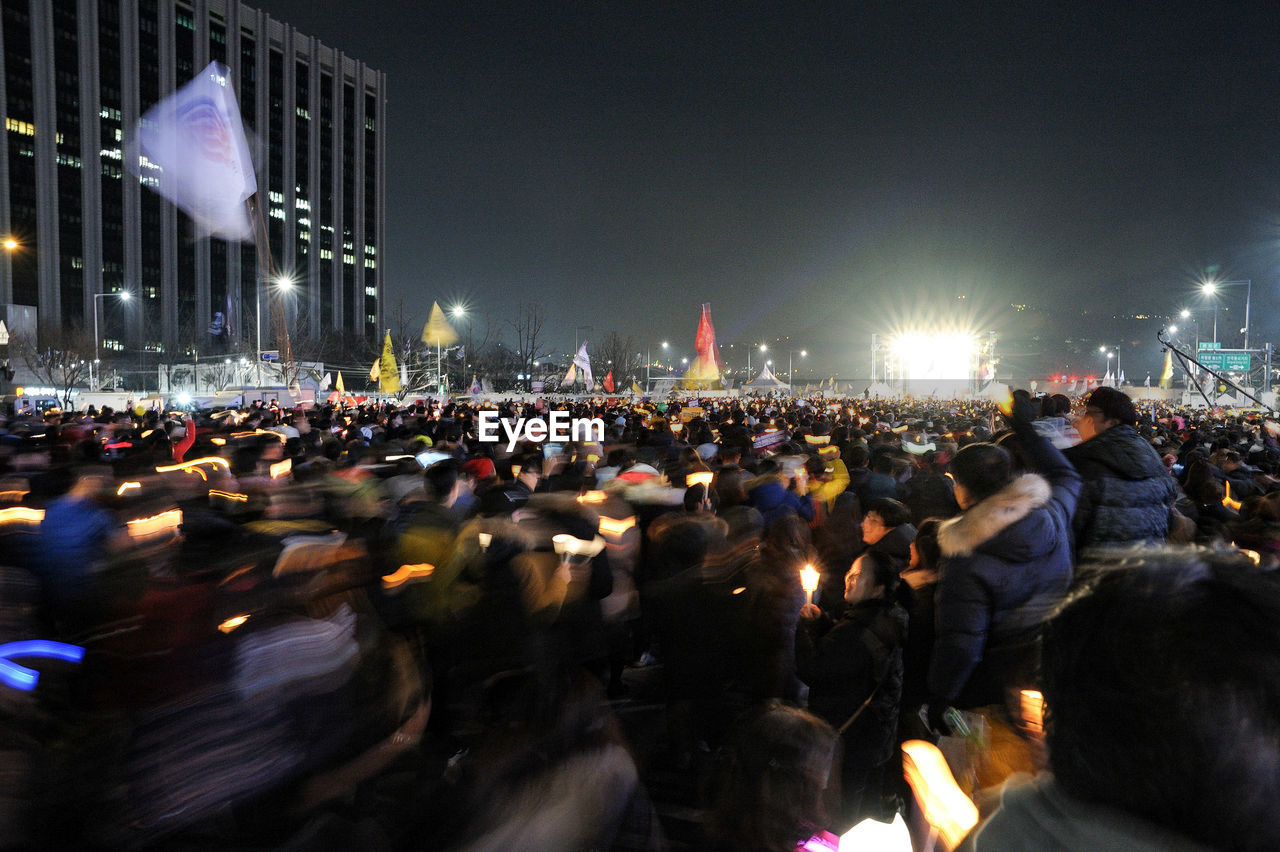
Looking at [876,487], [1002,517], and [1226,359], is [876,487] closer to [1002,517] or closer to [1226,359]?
[1002,517]

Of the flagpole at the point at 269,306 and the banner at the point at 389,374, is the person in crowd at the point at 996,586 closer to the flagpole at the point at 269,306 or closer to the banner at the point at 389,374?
the banner at the point at 389,374

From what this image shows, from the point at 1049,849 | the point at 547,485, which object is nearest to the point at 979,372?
the point at 547,485

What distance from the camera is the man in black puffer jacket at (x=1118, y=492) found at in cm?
394

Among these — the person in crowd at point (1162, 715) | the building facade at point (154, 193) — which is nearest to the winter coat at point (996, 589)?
the person in crowd at point (1162, 715)

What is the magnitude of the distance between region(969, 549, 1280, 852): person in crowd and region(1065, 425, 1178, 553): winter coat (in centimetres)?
329

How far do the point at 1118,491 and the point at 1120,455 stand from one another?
7.8 inches

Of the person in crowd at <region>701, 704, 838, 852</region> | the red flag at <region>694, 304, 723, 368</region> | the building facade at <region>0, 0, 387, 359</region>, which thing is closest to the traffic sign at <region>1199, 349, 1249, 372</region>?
the red flag at <region>694, 304, 723, 368</region>

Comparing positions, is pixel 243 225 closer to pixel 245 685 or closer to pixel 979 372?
pixel 979 372

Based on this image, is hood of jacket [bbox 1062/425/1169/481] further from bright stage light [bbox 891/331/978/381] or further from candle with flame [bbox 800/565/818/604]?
bright stage light [bbox 891/331/978/381]

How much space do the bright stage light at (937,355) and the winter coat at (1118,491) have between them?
79.2m

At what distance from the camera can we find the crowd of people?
1.04 metres

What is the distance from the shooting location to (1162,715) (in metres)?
0.98

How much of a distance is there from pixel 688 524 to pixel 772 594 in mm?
940

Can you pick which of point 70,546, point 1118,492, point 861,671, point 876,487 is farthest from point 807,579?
point 70,546
